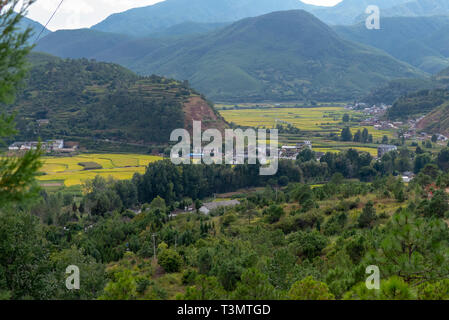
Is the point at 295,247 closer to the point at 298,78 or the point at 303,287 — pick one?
the point at 303,287

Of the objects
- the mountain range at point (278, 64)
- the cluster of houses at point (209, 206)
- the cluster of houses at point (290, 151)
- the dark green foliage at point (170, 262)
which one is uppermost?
the mountain range at point (278, 64)

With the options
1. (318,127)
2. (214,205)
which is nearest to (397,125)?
(318,127)

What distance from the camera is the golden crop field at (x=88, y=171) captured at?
39.0 meters

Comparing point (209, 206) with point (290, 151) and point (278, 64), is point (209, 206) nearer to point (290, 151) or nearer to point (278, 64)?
point (290, 151)

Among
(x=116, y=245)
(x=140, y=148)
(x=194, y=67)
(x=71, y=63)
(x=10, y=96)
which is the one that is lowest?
(x=116, y=245)

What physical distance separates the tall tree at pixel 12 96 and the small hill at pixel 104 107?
160ft

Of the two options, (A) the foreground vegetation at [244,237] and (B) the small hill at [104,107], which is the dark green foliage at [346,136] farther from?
(B) the small hill at [104,107]

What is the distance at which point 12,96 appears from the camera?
20.7 feet

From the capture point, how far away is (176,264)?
16547mm

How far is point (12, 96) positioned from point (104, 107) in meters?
61.6

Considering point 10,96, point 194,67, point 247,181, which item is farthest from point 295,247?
point 194,67

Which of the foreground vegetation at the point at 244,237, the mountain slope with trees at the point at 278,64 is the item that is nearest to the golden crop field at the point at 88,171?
the foreground vegetation at the point at 244,237

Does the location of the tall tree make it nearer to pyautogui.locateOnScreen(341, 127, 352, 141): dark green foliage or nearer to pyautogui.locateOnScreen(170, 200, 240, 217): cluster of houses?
pyautogui.locateOnScreen(170, 200, 240, 217): cluster of houses
